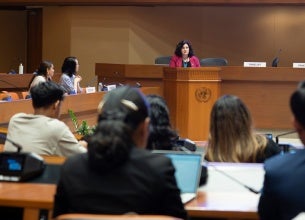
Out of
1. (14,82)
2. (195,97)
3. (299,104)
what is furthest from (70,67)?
(299,104)

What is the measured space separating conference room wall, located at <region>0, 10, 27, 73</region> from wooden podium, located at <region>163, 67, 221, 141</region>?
763 cm

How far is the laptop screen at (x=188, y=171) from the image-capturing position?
97.3 inches

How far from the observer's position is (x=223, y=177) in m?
2.69

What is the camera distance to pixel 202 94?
8.23 metres

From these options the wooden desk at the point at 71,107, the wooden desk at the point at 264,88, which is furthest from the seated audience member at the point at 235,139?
the wooden desk at the point at 264,88

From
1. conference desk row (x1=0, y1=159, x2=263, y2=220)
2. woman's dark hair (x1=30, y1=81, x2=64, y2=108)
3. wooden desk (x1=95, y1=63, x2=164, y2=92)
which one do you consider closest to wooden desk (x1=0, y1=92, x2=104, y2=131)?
wooden desk (x1=95, y1=63, x2=164, y2=92)

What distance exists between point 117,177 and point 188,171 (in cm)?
66

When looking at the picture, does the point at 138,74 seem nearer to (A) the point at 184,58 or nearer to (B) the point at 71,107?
(A) the point at 184,58

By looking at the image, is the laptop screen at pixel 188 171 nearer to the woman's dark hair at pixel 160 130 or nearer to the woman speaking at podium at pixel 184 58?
the woman's dark hair at pixel 160 130

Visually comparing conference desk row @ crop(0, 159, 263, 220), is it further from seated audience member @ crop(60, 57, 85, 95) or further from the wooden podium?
seated audience member @ crop(60, 57, 85, 95)

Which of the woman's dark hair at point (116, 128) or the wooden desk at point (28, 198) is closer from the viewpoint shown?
the woman's dark hair at point (116, 128)

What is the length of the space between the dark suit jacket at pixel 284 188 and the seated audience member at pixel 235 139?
110 centimetres

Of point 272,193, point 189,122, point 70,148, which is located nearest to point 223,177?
point 272,193

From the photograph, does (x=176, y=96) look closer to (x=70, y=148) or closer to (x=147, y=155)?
(x=70, y=148)
